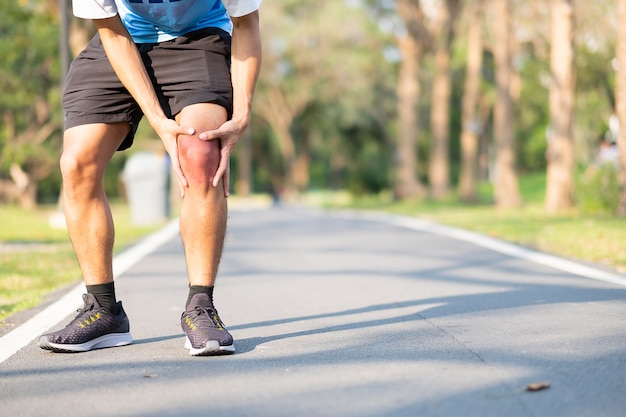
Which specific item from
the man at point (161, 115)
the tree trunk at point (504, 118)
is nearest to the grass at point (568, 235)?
the man at point (161, 115)

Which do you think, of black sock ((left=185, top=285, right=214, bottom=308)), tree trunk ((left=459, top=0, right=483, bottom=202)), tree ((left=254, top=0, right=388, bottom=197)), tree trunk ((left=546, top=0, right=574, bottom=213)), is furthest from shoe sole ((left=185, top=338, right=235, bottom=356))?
tree ((left=254, top=0, right=388, bottom=197))

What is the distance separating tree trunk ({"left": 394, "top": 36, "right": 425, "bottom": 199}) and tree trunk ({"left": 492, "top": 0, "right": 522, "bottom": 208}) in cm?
813

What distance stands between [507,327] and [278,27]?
45.9 meters

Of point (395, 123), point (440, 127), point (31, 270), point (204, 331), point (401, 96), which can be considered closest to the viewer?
point (204, 331)

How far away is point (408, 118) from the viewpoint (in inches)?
1344

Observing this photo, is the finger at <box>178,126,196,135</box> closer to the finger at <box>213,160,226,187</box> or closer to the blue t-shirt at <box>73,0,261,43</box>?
the finger at <box>213,160,226,187</box>

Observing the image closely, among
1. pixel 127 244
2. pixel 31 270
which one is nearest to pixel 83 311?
pixel 31 270

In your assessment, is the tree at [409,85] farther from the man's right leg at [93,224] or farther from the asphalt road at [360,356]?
the man's right leg at [93,224]

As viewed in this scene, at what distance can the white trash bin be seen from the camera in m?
21.6

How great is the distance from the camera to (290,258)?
1014cm

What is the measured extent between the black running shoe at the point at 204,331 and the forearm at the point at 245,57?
0.86 meters

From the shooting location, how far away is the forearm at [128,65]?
185 inches

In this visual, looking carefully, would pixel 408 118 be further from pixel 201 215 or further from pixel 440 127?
pixel 201 215

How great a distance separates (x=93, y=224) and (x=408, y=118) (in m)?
29.6
